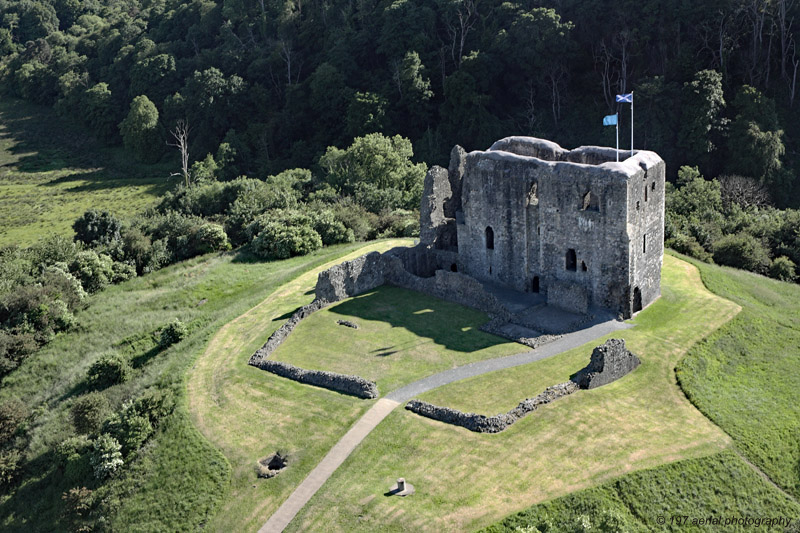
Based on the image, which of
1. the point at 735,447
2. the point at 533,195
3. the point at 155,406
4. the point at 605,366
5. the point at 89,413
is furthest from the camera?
the point at 533,195

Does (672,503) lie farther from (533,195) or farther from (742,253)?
(742,253)

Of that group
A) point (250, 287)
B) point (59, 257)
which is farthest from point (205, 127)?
point (250, 287)

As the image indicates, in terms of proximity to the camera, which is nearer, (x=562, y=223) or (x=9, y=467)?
(x=9, y=467)

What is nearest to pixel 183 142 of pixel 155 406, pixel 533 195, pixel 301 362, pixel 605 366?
pixel 533 195

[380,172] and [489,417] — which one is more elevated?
[380,172]

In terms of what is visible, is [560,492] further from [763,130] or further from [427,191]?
[763,130]

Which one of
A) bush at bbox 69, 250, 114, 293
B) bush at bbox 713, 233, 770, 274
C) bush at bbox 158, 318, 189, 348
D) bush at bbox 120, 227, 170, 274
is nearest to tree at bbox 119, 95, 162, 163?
bush at bbox 120, 227, 170, 274
